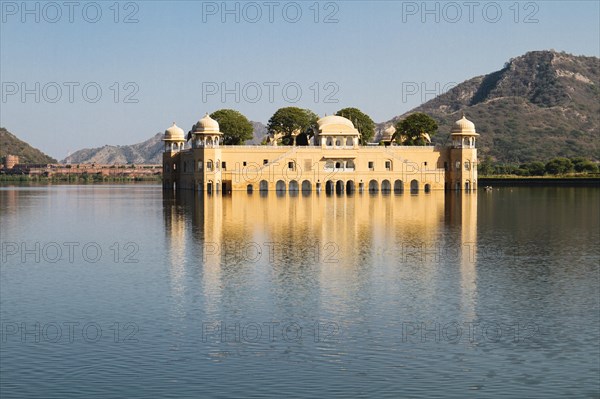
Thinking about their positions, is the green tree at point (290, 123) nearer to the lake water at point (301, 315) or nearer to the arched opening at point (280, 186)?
the arched opening at point (280, 186)

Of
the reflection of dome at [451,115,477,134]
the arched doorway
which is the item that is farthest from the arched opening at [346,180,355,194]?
the reflection of dome at [451,115,477,134]

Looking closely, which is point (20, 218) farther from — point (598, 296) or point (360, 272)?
point (598, 296)

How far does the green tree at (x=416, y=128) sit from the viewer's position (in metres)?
110

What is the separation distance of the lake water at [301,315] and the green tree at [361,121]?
7149 cm

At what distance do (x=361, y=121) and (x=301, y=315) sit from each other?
9369 cm

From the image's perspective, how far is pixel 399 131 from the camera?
113 meters

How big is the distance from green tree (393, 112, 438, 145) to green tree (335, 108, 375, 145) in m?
3.76

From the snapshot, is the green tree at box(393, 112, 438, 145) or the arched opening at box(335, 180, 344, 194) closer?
the arched opening at box(335, 180, 344, 194)

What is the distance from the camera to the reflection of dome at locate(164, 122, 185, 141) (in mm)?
105875

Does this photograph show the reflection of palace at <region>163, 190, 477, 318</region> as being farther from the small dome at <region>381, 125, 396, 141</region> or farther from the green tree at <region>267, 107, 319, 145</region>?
the small dome at <region>381, 125, 396, 141</region>

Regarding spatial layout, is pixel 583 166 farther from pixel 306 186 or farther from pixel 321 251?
pixel 321 251

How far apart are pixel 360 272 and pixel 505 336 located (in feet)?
30.8

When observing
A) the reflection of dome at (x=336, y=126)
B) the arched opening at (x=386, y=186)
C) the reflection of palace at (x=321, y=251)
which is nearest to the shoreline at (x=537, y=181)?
the arched opening at (x=386, y=186)

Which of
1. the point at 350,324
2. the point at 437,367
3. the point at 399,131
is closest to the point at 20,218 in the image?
the point at 350,324
